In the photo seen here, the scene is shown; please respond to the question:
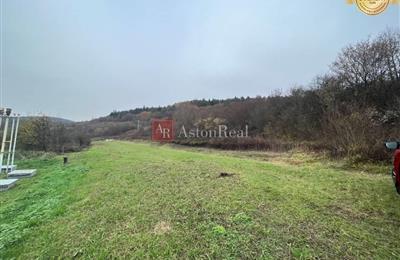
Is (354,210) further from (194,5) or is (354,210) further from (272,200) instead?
(194,5)

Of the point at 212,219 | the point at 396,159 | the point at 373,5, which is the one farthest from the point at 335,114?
the point at 212,219

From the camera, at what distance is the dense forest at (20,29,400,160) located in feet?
27.1

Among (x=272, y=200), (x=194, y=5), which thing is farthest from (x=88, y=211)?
(x=194, y=5)

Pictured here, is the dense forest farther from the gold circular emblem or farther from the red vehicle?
the red vehicle

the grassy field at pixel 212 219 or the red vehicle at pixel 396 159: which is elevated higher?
the red vehicle at pixel 396 159

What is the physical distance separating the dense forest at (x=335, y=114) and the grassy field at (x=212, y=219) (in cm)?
285

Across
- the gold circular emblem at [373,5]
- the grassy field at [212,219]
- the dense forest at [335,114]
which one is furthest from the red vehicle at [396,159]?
the gold circular emblem at [373,5]

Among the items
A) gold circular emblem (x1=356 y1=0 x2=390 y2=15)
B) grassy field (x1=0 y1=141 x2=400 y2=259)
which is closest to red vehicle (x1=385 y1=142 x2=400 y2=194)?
grassy field (x1=0 y1=141 x2=400 y2=259)

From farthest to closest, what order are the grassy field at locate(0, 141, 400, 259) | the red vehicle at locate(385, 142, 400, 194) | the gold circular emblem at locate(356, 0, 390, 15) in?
the gold circular emblem at locate(356, 0, 390, 15), the red vehicle at locate(385, 142, 400, 194), the grassy field at locate(0, 141, 400, 259)

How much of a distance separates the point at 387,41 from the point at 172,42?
1445cm

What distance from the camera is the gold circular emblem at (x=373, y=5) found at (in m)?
6.11

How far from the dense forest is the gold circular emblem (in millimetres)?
3293

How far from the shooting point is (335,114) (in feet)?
31.4

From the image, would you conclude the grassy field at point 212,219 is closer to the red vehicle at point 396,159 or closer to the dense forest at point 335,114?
the red vehicle at point 396,159
